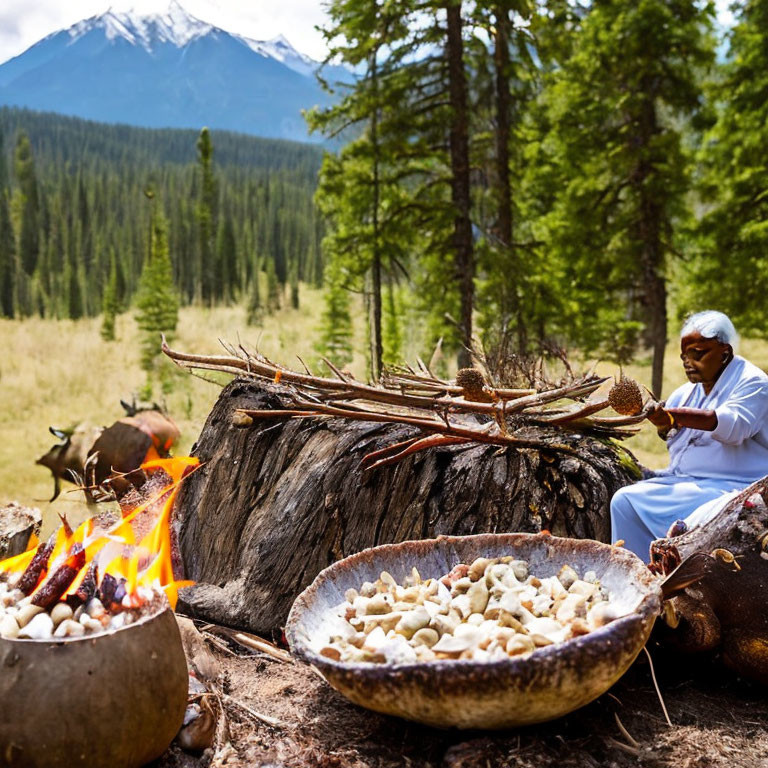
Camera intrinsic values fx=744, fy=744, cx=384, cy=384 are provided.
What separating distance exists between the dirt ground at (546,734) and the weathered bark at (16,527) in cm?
190

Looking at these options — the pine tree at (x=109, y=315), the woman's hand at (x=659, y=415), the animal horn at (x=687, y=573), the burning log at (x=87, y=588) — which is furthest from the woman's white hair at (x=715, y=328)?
the pine tree at (x=109, y=315)

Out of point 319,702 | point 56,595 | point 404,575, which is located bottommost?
point 319,702

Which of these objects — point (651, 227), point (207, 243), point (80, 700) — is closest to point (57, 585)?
point (80, 700)

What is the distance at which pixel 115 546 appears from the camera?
2.91m

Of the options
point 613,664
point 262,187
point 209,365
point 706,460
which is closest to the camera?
point 613,664

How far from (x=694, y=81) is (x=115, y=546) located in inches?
671

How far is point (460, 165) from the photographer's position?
44.6 feet

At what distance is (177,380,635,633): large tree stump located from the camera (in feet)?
13.0

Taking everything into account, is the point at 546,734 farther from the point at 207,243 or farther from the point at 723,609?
the point at 207,243

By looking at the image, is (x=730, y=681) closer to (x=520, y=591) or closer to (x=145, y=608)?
(x=520, y=591)

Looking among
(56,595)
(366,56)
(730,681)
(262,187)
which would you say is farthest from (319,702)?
(262,187)

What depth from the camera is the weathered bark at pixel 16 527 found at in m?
4.36

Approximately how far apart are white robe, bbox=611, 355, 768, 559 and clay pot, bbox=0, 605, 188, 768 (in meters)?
2.50

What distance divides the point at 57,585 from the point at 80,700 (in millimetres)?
429
